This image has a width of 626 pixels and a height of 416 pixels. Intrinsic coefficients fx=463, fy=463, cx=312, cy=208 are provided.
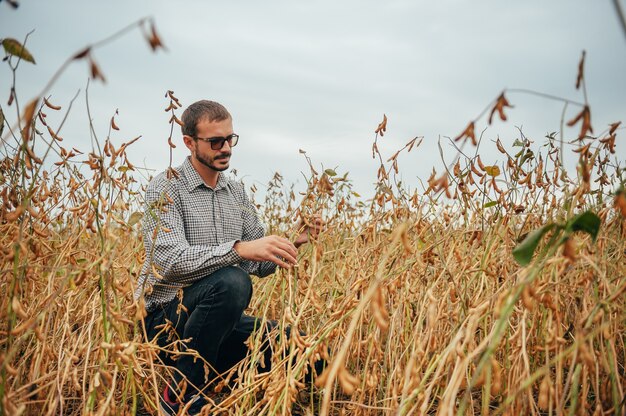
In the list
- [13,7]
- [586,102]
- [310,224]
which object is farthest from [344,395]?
[13,7]

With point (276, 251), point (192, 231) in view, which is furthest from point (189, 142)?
point (276, 251)

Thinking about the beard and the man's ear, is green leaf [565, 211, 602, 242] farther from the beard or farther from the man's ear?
the man's ear

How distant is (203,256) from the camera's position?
6.27ft

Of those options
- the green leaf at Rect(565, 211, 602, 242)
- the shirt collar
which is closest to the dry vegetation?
the green leaf at Rect(565, 211, 602, 242)

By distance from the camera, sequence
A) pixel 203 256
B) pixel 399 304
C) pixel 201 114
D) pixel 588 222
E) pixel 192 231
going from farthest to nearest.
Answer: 1. pixel 201 114
2. pixel 192 231
3. pixel 203 256
4. pixel 399 304
5. pixel 588 222

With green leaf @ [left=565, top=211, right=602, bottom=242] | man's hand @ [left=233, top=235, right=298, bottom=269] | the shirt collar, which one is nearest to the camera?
green leaf @ [left=565, top=211, right=602, bottom=242]

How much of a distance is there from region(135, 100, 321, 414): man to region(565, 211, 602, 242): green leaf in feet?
2.84

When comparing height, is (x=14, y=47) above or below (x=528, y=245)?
above

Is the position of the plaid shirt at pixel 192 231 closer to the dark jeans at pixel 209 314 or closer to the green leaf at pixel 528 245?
the dark jeans at pixel 209 314

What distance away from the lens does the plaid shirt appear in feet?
6.22

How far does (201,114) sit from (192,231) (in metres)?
0.59

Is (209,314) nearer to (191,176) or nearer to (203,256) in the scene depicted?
(203,256)

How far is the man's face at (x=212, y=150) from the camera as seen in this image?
2.29m

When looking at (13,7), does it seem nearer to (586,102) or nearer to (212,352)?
(586,102)
